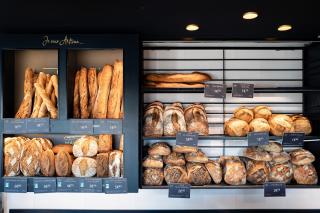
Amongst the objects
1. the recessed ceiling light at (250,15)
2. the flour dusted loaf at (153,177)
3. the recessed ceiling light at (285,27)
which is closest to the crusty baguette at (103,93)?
the flour dusted loaf at (153,177)

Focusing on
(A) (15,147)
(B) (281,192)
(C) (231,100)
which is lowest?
(B) (281,192)

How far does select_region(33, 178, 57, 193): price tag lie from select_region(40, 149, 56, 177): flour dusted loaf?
0.05 metres

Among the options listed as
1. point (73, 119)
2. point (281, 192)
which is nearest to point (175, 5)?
point (73, 119)

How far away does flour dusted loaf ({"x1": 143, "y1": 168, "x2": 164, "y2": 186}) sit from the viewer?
6.19 feet

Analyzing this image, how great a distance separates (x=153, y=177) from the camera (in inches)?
74.3

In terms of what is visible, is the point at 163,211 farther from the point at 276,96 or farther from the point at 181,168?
the point at 276,96

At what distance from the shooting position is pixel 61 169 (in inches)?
72.2

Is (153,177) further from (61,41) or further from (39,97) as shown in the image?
(61,41)

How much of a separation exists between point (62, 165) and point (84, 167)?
0.48 ft

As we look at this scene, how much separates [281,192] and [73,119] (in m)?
1.46

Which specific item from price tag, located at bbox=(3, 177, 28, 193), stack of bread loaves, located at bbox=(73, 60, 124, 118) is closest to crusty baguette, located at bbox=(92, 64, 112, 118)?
stack of bread loaves, located at bbox=(73, 60, 124, 118)

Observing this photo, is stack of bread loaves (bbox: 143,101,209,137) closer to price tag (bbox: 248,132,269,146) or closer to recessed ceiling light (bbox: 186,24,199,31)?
price tag (bbox: 248,132,269,146)

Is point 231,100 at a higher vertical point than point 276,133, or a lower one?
higher

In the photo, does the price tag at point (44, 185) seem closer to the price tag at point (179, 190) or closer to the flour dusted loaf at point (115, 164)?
the flour dusted loaf at point (115, 164)
